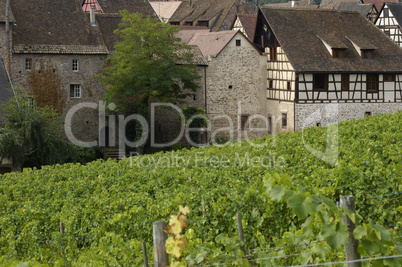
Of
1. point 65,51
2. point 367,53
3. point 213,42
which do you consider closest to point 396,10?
point 367,53

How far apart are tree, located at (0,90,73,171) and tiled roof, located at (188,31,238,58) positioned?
10890 millimetres

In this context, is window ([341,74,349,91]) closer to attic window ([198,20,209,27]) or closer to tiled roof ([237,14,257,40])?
tiled roof ([237,14,257,40])

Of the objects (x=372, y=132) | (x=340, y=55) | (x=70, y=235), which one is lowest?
(x=70, y=235)

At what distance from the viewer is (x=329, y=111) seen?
3016 cm

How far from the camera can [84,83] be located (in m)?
31.2

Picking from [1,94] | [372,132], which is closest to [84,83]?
[1,94]

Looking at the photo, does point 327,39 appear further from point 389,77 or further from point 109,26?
point 109,26

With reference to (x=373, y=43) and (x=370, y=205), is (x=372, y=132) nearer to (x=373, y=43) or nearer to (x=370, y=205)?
(x=370, y=205)

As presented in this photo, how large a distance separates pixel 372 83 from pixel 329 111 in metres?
3.29

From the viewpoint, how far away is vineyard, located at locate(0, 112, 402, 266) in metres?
5.10

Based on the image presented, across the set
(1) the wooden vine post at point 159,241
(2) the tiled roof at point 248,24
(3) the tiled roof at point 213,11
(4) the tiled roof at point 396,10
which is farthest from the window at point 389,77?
(1) the wooden vine post at point 159,241

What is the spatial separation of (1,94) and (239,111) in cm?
1373

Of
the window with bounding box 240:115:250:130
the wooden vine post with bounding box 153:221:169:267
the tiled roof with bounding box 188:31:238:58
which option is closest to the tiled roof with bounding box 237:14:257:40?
the tiled roof with bounding box 188:31:238:58

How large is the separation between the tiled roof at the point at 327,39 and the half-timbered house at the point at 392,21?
7.24 metres
